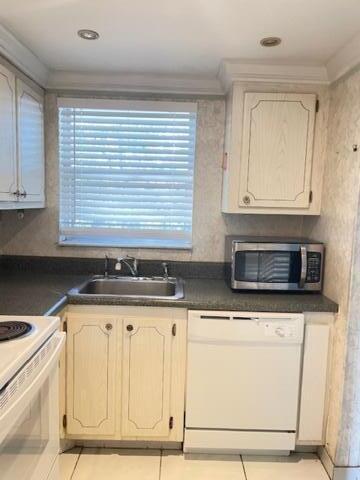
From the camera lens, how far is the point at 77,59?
2182mm

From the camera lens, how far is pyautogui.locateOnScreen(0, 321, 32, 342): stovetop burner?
1.24 m

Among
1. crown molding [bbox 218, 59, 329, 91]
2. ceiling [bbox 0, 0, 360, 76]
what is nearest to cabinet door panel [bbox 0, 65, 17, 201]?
ceiling [bbox 0, 0, 360, 76]

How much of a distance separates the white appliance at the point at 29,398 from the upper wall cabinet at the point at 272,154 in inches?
53.8

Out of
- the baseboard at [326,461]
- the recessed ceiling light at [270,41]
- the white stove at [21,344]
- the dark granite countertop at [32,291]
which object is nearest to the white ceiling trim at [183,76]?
the recessed ceiling light at [270,41]

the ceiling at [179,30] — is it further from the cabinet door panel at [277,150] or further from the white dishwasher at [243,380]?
the white dishwasher at [243,380]

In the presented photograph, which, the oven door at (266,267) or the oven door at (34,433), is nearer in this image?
the oven door at (34,433)

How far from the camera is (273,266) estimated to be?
2213 millimetres

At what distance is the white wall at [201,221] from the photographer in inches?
101

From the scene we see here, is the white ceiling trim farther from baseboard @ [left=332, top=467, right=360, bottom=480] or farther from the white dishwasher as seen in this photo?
baseboard @ [left=332, top=467, right=360, bottom=480]

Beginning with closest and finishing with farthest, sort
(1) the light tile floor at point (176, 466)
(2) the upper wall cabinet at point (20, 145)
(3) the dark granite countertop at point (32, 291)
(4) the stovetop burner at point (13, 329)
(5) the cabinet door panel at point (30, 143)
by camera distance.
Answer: (4) the stovetop burner at point (13, 329)
(3) the dark granite countertop at point (32, 291)
(2) the upper wall cabinet at point (20, 145)
(1) the light tile floor at point (176, 466)
(5) the cabinet door panel at point (30, 143)

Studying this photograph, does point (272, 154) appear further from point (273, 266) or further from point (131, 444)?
point (131, 444)

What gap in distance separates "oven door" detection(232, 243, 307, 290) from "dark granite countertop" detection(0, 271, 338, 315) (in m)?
0.06

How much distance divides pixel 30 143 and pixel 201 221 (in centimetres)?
119

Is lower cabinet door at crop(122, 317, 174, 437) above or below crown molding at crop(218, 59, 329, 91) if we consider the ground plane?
below
